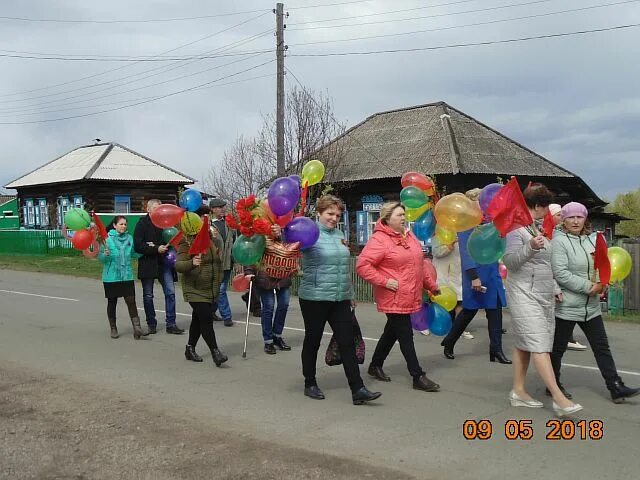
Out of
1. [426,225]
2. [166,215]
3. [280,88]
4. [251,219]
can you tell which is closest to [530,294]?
[426,225]

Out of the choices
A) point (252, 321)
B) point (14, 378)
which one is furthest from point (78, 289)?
point (14, 378)

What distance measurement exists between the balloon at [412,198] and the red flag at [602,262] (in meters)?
1.83

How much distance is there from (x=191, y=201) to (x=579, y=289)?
4002 mm

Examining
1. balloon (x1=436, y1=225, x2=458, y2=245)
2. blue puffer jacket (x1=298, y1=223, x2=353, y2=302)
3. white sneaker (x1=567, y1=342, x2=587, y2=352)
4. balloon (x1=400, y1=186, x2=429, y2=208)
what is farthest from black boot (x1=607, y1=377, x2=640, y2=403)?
white sneaker (x1=567, y1=342, x2=587, y2=352)

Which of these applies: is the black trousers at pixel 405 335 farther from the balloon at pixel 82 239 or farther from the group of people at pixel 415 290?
the balloon at pixel 82 239

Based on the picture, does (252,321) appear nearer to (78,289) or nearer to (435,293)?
(435,293)

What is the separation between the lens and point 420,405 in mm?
5723

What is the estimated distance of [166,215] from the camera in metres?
6.95

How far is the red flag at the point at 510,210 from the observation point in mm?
5043

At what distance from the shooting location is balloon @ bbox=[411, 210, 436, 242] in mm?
7141

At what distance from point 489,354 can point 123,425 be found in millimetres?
4237

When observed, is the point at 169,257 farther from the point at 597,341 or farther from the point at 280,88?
the point at 280,88

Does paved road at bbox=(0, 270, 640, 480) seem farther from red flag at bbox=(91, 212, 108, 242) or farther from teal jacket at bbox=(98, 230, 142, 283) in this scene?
red flag at bbox=(91, 212, 108, 242)

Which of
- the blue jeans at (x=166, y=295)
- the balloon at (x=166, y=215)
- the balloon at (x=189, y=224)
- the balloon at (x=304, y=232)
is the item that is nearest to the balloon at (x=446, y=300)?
the balloon at (x=304, y=232)
